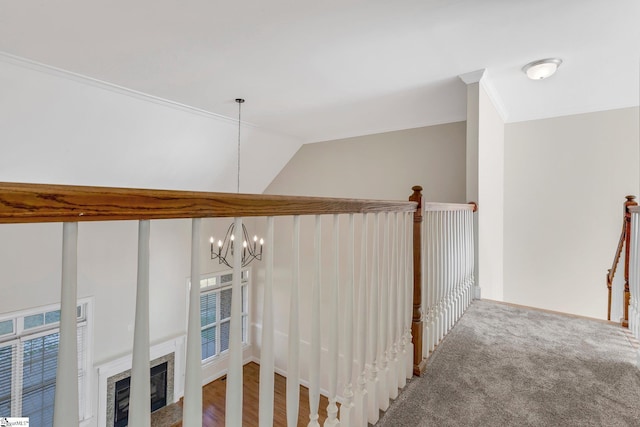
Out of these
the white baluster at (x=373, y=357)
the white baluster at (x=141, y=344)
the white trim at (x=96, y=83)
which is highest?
the white trim at (x=96, y=83)

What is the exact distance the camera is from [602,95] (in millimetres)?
3650

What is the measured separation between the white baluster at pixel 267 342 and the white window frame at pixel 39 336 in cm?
392

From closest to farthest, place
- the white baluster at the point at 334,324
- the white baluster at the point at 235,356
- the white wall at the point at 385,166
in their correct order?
the white baluster at the point at 235,356, the white baluster at the point at 334,324, the white wall at the point at 385,166

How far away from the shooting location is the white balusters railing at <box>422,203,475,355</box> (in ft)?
6.55

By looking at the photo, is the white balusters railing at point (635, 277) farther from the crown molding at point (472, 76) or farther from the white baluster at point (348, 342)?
the white baluster at point (348, 342)

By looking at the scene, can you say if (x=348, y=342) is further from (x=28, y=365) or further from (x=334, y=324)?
(x=28, y=365)

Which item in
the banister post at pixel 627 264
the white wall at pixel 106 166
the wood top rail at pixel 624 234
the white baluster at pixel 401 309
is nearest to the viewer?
the white baluster at pixel 401 309

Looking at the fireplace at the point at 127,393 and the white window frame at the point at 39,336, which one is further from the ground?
the white window frame at the point at 39,336

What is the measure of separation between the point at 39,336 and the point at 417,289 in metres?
5.11

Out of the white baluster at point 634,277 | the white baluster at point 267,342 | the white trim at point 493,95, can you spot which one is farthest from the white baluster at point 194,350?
the white trim at point 493,95

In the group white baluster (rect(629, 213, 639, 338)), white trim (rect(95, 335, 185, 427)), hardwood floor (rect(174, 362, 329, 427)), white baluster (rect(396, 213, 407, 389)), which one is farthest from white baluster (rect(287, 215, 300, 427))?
white trim (rect(95, 335, 185, 427))

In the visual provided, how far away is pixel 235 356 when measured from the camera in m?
0.77

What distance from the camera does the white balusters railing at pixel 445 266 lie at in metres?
2.00

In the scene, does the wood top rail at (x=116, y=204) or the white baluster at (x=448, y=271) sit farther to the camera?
the white baluster at (x=448, y=271)
